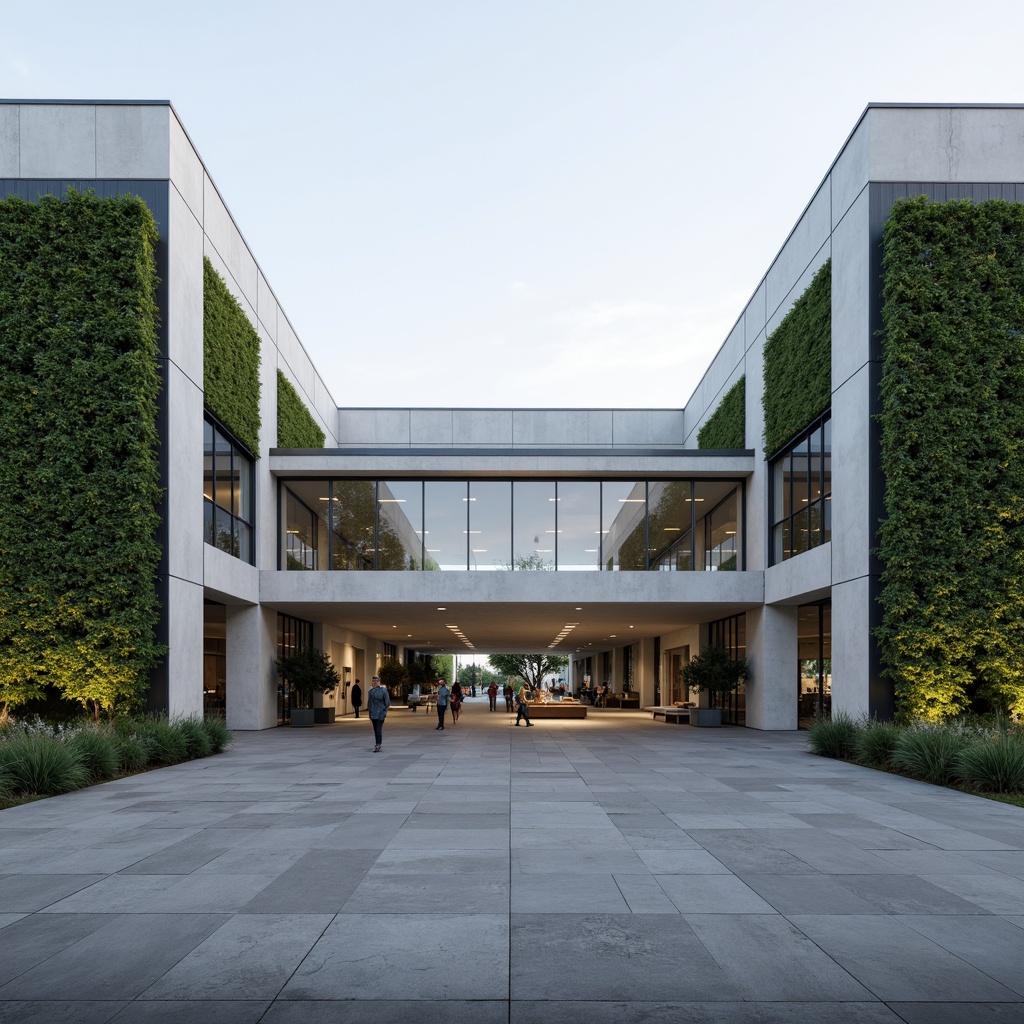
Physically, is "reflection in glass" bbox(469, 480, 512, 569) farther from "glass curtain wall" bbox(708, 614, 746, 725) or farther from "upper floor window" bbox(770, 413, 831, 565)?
"glass curtain wall" bbox(708, 614, 746, 725)

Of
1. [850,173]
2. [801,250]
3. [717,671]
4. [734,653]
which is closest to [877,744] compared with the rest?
[850,173]

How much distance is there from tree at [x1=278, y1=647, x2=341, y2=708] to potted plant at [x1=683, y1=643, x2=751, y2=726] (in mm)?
12205

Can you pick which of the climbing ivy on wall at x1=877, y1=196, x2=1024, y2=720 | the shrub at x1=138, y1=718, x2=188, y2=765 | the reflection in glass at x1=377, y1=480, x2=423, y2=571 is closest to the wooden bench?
the reflection in glass at x1=377, y1=480, x2=423, y2=571

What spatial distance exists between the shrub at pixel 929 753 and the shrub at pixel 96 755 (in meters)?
13.1

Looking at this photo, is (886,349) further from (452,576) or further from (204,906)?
(204,906)

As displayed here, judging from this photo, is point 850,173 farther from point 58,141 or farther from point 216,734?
point 216,734

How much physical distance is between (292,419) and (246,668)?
9.06m

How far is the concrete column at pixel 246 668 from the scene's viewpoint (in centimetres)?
2786

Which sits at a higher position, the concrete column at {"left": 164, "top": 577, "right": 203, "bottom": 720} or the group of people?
the concrete column at {"left": 164, "top": 577, "right": 203, "bottom": 720}

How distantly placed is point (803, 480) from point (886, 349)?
6321 millimetres

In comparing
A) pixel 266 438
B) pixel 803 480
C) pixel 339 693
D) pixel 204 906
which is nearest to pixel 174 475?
pixel 266 438

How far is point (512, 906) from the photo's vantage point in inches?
274

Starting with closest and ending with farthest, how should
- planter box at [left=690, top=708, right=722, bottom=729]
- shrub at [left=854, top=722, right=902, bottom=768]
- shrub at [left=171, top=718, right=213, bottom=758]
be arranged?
shrub at [left=854, top=722, right=902, bottom=768] < shrub at [left=171, top=718, right=213, bottom=758] < planter box at [left=690, top=708, right=722, bottom=729]

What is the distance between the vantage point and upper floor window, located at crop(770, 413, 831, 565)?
2305 cm
